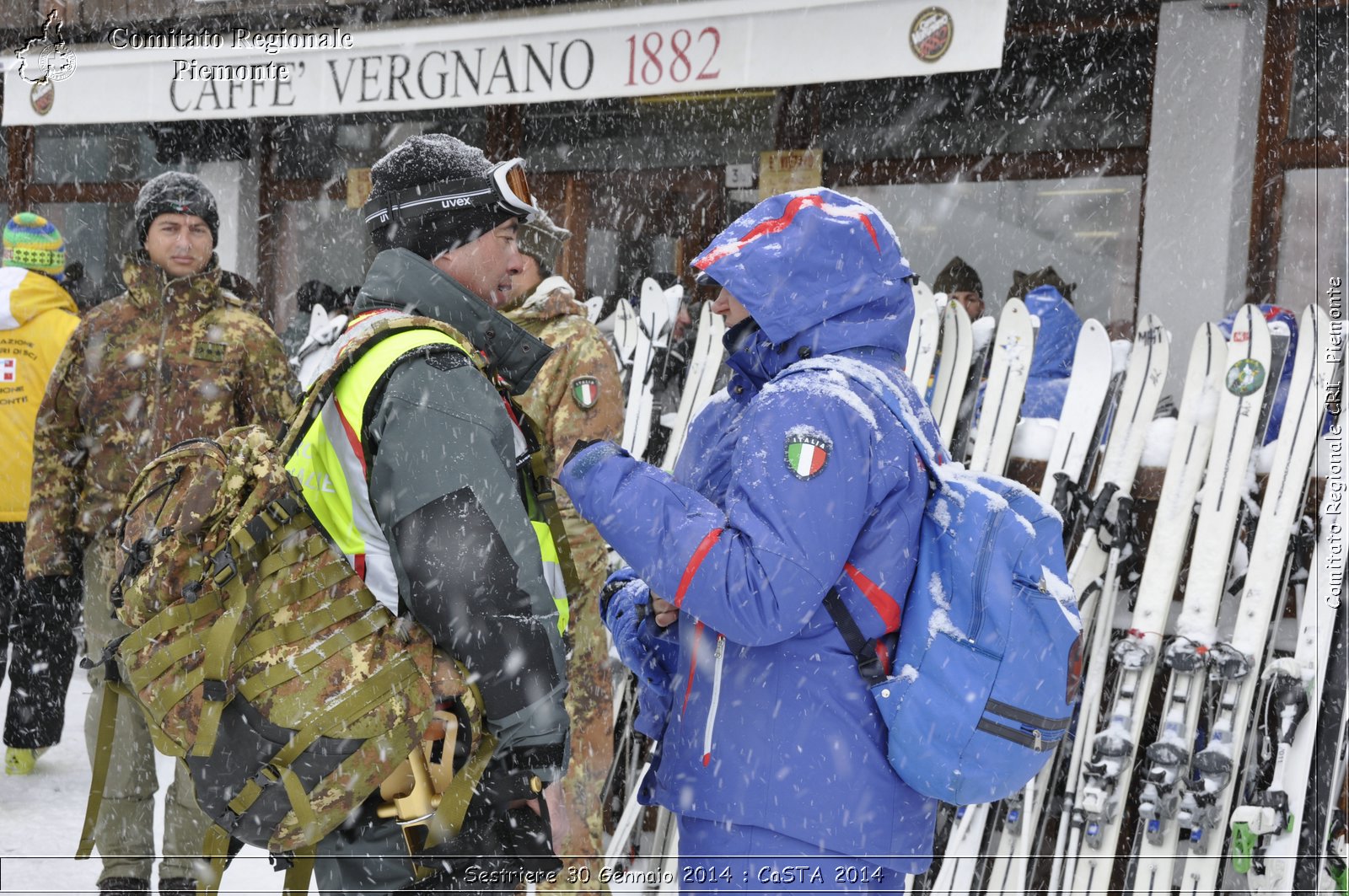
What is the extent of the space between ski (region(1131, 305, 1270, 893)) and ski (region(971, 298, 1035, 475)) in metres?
0.60

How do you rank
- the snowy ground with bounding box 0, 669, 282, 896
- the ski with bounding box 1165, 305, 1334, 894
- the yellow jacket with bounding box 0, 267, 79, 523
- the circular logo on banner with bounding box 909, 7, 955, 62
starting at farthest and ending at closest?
the circular logo on banner with bounding box 909, 7, 955, 62
the yellow jacket with bounding box 0, 267, 79, 523
the snowy ground with bounding box 0, 669, 282, 896
the ski with bounding box 1165, 305, 1334, 894

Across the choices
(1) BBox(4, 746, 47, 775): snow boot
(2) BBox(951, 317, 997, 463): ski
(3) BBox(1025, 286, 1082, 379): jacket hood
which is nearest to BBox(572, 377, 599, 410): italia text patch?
(2) BBox(951, 317, 997, 463): ski

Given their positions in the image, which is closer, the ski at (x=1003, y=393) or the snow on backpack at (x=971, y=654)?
the snow on backpack at (x=971, y=654)

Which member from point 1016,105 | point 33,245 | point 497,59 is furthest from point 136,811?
point 1016,105

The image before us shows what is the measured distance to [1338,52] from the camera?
5.24 meters

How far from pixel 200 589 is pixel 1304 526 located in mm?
2931

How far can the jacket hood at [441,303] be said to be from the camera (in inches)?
68.2

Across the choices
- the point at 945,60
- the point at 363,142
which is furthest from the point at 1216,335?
the point at 363,142

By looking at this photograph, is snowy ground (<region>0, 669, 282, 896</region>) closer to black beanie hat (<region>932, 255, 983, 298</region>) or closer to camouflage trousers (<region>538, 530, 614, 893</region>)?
camouflage trousers (<region>538, 530, 614, 893</region>)

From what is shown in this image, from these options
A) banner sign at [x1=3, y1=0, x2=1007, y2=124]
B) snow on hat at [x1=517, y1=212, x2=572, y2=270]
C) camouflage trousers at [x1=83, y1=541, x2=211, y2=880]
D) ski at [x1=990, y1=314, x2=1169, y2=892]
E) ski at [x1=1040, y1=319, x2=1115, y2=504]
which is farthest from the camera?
banner sign at [x1=3, y1=0, x2=1007, y2=124]

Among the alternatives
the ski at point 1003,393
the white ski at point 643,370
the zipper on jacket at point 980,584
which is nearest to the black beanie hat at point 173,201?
the white ski at point 643,370

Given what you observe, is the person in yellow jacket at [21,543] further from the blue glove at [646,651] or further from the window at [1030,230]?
the window at [1030,230]

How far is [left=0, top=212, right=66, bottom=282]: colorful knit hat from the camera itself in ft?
15.7

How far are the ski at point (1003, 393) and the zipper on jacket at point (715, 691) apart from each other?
2.02 m
